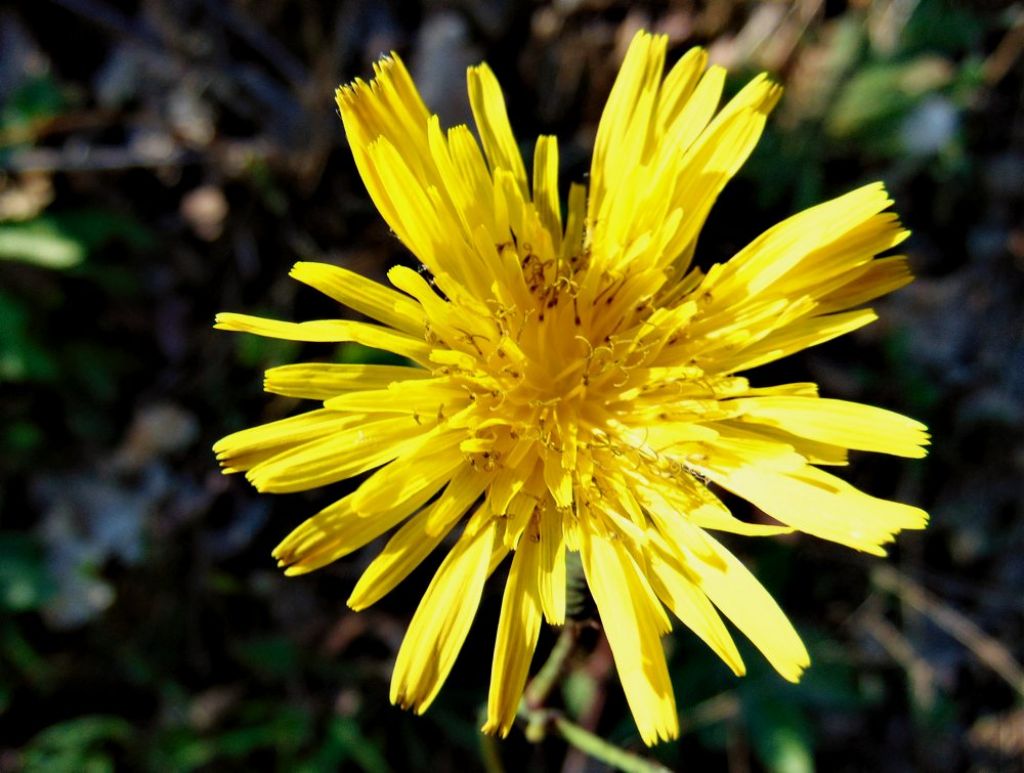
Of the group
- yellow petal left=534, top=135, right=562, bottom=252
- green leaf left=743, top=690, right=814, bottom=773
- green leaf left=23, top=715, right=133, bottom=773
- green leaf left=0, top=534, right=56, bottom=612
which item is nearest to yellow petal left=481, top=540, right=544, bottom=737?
yellow petal left=534, top=135, right=562, bottom=252

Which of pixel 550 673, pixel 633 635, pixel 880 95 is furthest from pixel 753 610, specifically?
pixel 880 95

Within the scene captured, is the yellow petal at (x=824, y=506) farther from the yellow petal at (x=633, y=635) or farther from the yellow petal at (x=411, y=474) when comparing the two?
the yellow petal at (x=411, y=474)

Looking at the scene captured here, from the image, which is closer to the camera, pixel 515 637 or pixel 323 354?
pixel 515 637

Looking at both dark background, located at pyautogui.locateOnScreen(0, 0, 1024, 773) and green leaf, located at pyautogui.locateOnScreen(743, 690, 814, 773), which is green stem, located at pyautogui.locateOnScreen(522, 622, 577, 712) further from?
green leaf, located at pyautogui.locateOnScreen(743, 690, 814, 773)

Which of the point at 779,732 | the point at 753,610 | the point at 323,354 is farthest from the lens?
the point at 323,354

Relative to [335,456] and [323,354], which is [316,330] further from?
[323,354]

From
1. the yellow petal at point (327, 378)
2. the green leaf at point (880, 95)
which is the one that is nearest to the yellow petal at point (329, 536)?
the yellow petal at point (327, 378)
